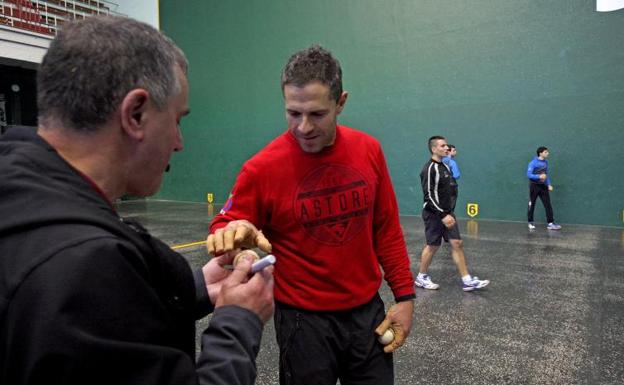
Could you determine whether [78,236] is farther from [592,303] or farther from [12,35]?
[12,35]

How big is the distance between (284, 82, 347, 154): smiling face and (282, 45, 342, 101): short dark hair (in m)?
0.02

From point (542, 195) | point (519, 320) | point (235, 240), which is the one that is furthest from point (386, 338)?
point (542, 195)

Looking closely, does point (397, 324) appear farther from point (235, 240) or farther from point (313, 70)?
point (313, 70)

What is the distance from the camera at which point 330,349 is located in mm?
1887

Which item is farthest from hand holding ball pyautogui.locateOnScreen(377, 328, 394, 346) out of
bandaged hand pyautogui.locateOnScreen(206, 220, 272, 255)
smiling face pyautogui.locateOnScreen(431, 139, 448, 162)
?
smiling face pyautogui.locateOnScreen(431, 139, 448, 162)

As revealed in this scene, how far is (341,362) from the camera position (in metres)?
1.93

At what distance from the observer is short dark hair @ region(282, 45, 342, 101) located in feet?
6.04

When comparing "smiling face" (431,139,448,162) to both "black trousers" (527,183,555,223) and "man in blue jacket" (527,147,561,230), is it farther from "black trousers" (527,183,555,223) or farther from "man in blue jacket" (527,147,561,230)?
"black trousers" (527,183,555,223)

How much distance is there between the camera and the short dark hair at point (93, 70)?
83cm

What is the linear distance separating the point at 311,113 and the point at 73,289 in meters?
1.33

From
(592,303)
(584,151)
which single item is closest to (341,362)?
(592,303)

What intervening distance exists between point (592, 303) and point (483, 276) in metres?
1.35

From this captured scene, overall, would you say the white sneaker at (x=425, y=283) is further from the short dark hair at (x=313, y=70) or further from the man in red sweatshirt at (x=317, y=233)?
the short dark hair at (x=313, y=70)

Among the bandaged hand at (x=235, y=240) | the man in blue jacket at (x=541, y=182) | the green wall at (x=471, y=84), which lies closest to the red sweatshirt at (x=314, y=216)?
the bandaged hand at (x=235, y=240)
